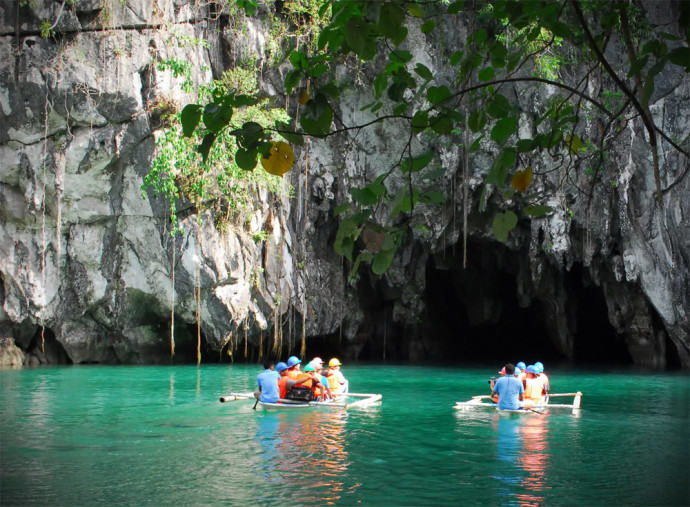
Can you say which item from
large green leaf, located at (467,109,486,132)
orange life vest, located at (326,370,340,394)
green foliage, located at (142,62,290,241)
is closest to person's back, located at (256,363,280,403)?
orange life vest, located at (326,370,340,394)

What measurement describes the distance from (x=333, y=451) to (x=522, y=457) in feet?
6.87

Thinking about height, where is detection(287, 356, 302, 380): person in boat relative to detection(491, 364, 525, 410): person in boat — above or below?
above

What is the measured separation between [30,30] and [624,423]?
50.0 ft

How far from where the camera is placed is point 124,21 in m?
17.8

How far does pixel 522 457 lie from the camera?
326 inches

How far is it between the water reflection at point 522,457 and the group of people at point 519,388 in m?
0.22

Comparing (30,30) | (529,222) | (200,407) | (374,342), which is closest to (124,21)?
(30,30)

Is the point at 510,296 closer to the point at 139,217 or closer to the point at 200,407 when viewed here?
the point at 139,217

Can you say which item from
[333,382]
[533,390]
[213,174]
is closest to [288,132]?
[533,390]

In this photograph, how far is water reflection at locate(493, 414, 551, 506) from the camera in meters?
6.67

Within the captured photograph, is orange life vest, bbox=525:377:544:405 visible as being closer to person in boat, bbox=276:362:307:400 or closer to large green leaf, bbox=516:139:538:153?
person in boat, bbox=276:362:307:400

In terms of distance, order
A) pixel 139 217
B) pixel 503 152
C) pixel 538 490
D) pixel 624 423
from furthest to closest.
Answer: pixel 139 217
pixel 624 423
pixel 538 490
pixel 503 152

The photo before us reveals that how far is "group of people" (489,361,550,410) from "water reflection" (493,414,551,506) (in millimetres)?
218

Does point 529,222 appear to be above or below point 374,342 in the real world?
above
